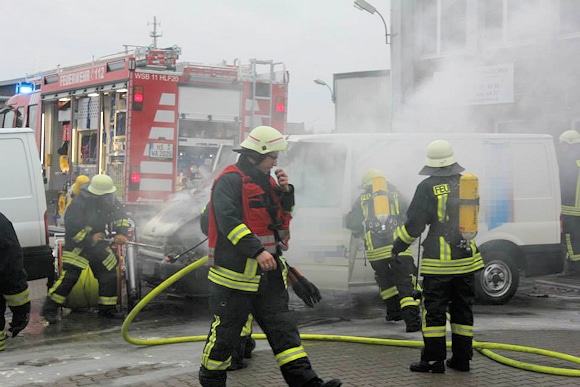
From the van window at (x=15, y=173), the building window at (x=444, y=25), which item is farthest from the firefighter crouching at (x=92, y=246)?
the building window at (x=444, y=25)

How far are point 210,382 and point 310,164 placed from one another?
12.9 feet

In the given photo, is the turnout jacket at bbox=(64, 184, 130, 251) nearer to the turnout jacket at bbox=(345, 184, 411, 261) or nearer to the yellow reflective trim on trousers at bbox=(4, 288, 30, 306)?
the yellow reflective trim on trousers at bbox=(4, 288, 30, 306)

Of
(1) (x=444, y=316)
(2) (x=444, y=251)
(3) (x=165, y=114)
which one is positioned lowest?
(1) (x=444, y=316)

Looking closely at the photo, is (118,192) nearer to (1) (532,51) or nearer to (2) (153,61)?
(2) (153,61)

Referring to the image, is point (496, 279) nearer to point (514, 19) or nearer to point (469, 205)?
point (469, 205)

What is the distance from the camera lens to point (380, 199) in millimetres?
7414

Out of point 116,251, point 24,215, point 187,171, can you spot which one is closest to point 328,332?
point 116,251

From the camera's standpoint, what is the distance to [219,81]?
1312cm

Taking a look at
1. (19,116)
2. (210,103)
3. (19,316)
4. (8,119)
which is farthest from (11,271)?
(8,119)

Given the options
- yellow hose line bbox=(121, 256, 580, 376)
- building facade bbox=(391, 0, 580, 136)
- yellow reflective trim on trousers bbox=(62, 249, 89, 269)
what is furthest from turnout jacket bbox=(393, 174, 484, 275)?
building facade bbox=(391, 0, 580, 136)

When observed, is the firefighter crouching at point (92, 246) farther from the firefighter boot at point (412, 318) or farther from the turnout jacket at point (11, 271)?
the firefighter boot at point (412, 318)

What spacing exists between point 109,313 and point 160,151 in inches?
194

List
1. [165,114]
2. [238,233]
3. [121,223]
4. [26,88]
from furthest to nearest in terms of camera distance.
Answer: [26,88], [165,114], [121,223], [238,233]

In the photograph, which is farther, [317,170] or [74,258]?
[317,170]
